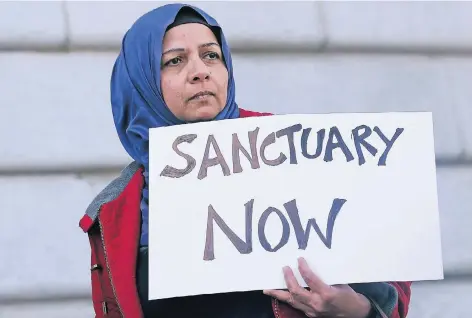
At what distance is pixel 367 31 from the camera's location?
2.86 meters

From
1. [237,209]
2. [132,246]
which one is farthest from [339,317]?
[132,246]

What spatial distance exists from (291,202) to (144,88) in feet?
1.21

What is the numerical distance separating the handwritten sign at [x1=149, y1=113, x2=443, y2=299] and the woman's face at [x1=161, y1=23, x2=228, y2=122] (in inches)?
3.5

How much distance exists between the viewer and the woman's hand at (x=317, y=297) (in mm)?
1386

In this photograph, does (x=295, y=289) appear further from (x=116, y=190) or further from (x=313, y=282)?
(x=116, y=190)

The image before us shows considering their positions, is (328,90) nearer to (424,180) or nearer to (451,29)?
(451,29)

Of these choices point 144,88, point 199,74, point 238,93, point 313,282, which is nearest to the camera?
point 313,282

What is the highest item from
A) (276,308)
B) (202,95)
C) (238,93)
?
(238,93)

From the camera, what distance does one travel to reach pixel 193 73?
153 cm

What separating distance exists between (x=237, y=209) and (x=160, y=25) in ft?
1.18

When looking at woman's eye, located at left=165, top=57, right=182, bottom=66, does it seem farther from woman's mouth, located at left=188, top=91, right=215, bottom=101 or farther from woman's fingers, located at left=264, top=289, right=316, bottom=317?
woman's fingers, located at left=264, top=289, right=316, bottom=317

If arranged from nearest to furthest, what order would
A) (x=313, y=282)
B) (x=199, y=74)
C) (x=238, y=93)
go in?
(x=313, y=282) < (x=199, y=74) < (x=238, y=93)

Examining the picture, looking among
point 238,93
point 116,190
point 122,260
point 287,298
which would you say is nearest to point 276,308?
point 287,298

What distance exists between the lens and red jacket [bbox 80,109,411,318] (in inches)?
57.8
